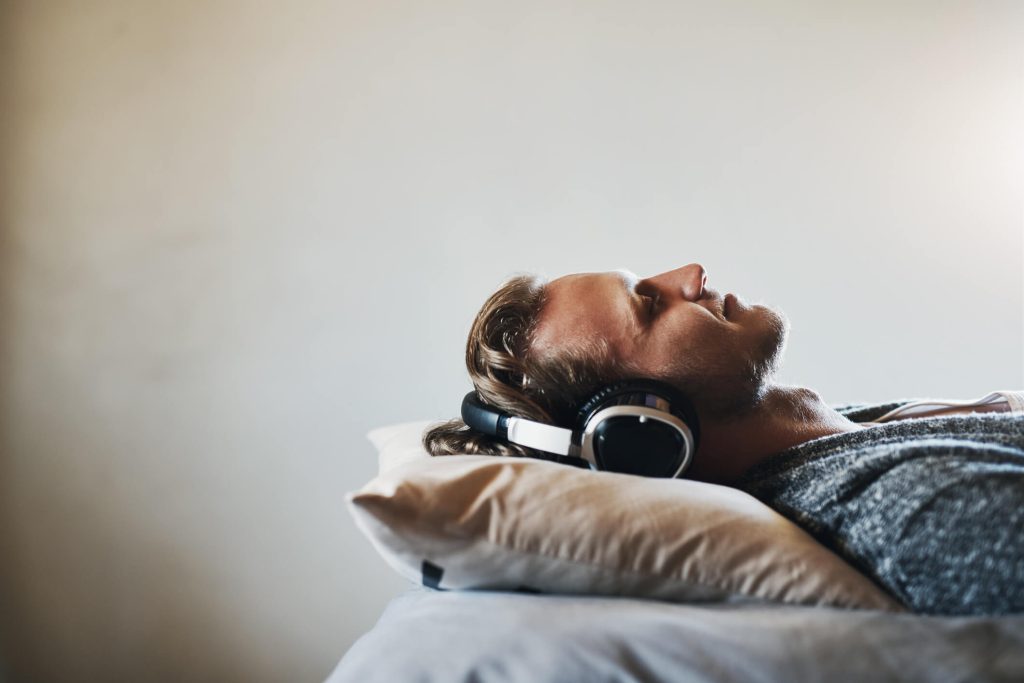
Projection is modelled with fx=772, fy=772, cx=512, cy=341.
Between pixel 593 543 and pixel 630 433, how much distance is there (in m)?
0.29

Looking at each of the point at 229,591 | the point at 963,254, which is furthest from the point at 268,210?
the point at 963,254

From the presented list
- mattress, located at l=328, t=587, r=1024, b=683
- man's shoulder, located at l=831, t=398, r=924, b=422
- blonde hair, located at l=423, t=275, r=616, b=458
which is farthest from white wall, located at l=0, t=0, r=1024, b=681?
mattress, located at l=328, t=587, r=1024, b=683

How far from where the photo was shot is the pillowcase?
2.08ft

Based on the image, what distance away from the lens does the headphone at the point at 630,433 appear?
3.03ft

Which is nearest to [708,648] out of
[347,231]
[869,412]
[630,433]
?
[630,433]

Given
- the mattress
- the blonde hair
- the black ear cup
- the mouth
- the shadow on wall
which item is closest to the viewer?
the mattress

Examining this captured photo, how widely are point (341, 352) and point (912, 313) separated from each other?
1.42 meters

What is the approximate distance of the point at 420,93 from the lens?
1.81 metres

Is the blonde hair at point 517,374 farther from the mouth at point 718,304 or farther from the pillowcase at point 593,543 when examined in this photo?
the pillowcase at point 593,543

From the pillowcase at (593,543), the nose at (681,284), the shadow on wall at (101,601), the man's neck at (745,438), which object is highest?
the nose at (681,284)

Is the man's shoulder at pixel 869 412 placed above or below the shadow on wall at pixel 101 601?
above

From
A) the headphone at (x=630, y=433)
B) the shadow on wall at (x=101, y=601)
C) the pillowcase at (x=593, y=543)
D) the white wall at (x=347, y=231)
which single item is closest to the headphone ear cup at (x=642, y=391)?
the headphone at (x=630, y=433)

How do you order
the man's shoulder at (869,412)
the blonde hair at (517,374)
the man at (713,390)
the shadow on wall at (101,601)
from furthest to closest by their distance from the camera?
the shadow on wall at (101,601)
the man's shoulder at (869,412)
the blonde hair at (517,374)
the man at (713,390)

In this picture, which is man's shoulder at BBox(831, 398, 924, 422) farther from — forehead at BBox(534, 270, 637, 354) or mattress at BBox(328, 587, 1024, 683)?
mattress at BBox(328, 587, 1024, 683)
